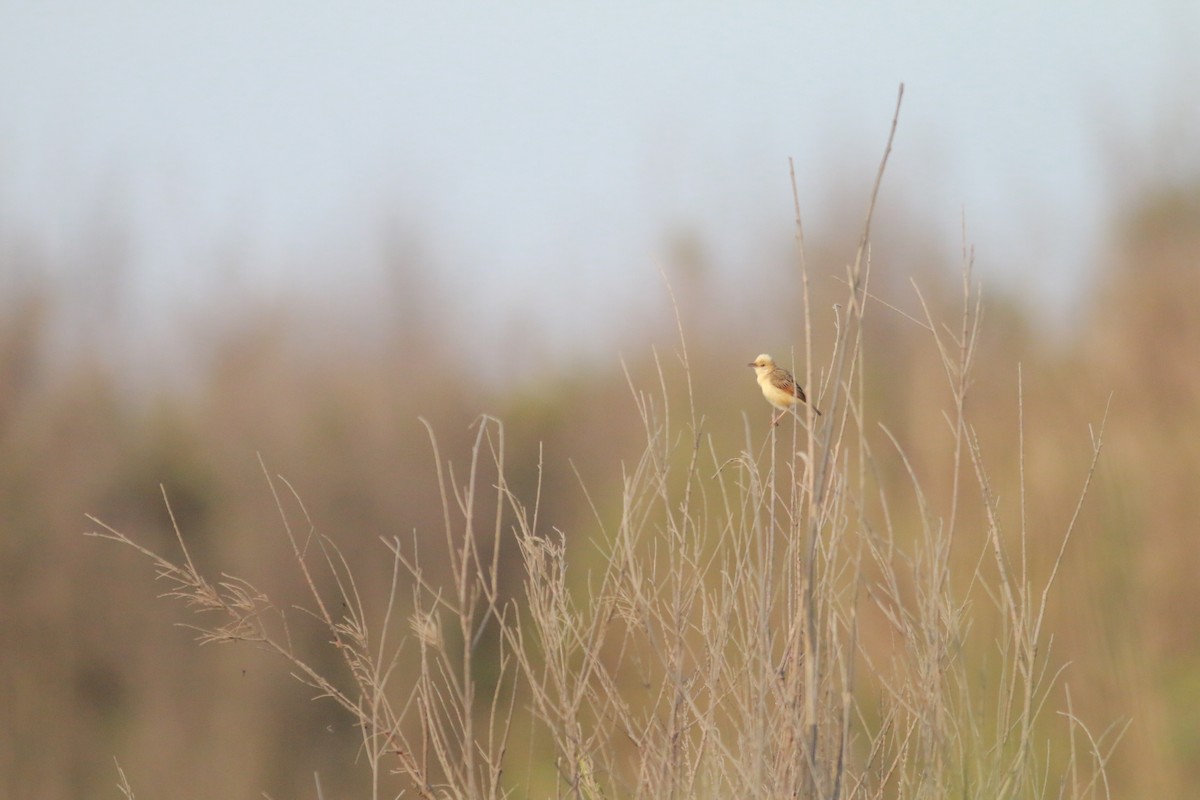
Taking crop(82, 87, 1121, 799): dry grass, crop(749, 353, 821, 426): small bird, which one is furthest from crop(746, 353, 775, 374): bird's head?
crop(82, 87, 1121, 799): dry grass

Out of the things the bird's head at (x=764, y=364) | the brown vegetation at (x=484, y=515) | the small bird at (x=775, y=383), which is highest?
the bird's head at (x=764, y=364)

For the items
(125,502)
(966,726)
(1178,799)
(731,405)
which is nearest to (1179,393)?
(1178,799)

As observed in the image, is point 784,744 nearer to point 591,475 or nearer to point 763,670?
point 763,670

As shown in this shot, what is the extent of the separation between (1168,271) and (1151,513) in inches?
50.2

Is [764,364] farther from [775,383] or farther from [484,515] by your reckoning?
[484,515]

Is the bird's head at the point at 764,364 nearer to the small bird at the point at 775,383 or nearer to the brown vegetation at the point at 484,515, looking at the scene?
the small bird at the point at 775,383

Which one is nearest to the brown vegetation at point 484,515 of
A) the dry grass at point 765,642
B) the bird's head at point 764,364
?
the bird's head at point 764,364

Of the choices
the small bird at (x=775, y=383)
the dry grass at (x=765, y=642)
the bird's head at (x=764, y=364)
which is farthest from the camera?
the bird's head at (x=764, y=364)

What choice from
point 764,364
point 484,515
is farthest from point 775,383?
point 484,515

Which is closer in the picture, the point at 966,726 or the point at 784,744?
the point at 784,744

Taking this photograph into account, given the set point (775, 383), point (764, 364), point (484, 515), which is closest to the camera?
point (775, 383)

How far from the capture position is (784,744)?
1.39 meters

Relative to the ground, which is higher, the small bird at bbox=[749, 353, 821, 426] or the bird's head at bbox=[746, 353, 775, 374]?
the bird's head at bbox=[746, 353, 775, 374]

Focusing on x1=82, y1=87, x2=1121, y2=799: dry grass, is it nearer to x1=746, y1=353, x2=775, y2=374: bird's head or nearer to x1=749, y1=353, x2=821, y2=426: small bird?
x1=749, y1=353, x2=821, y2=426: small bird
